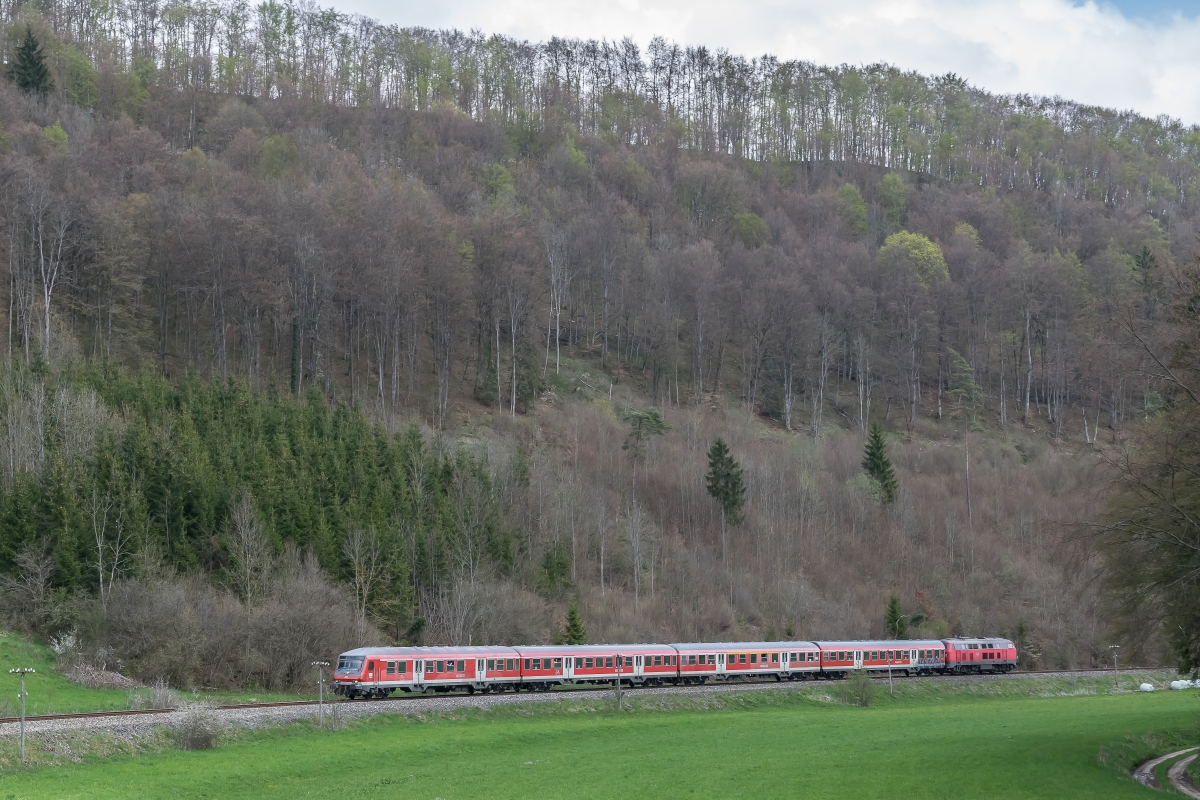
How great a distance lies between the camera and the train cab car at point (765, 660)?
198 feet

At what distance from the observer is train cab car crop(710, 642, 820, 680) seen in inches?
2381

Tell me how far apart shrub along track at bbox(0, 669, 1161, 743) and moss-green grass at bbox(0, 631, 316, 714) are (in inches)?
96.3

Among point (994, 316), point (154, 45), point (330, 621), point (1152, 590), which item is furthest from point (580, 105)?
point (1152, 590)

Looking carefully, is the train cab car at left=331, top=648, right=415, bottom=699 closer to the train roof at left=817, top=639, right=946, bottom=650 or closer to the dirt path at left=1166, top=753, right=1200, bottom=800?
the train roof at left=817, top=639, right=946, bottom=650

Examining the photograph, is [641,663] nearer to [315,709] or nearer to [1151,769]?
[315,709]

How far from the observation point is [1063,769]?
3406cm

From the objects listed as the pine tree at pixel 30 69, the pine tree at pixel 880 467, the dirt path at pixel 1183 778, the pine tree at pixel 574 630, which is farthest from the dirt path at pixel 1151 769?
the pine tree at pixel 30 69

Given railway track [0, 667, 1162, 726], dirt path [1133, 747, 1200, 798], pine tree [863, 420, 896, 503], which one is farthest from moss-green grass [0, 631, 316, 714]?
pine tree [863, 420, 896, 503]

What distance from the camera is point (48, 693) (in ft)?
137

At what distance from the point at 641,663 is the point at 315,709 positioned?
67.7 ft

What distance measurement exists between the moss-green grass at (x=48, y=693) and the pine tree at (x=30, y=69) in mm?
87720

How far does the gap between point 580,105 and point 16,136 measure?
8506 centimetres

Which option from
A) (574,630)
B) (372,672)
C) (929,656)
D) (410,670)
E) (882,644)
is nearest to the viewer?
(372,672)

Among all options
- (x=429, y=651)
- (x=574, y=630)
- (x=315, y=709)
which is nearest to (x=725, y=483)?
(x=574, y=630)
